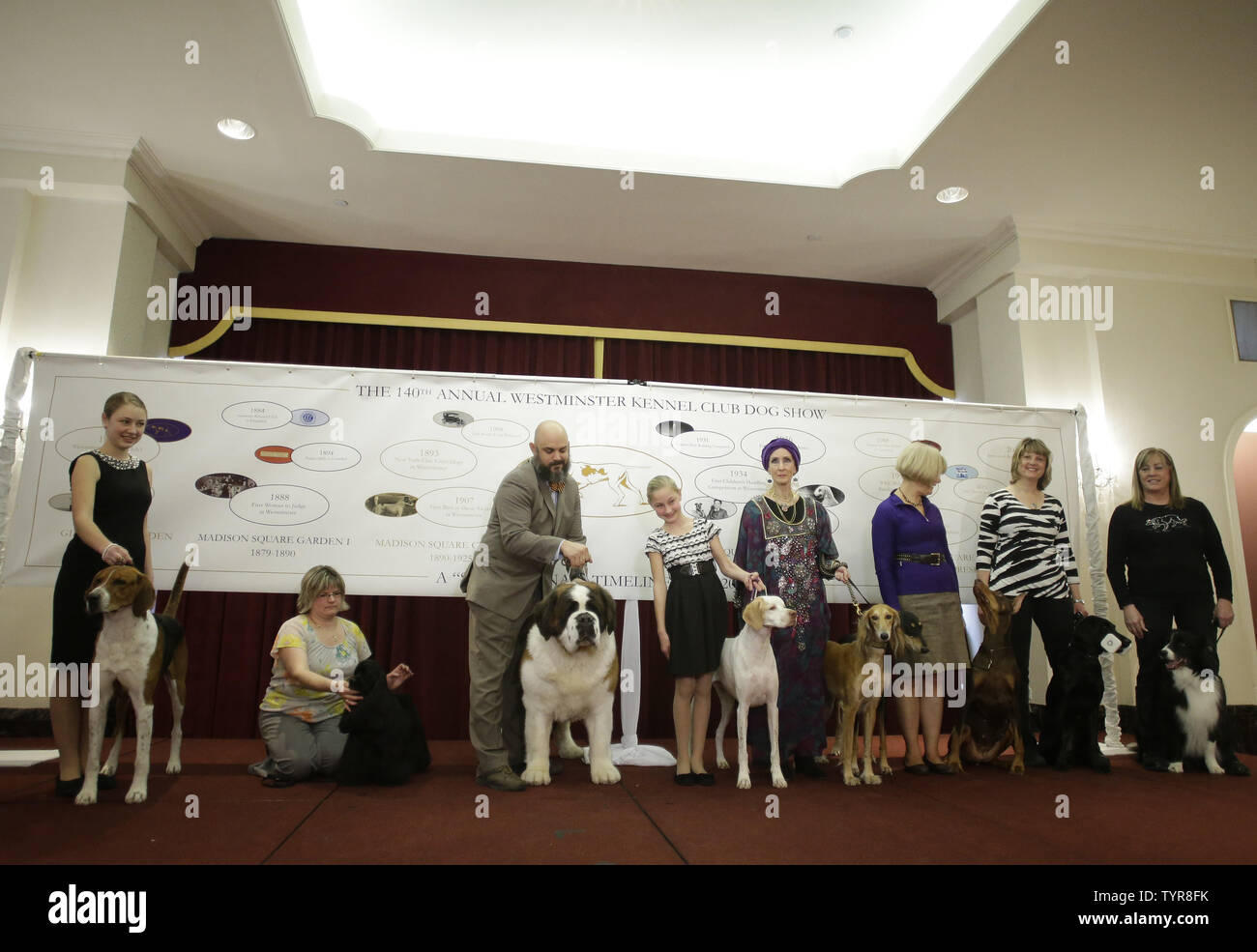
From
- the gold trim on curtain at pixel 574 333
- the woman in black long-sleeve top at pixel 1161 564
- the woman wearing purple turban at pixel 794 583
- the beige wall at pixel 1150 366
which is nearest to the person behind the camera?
the woman wearing purple turban at pixel 794 583

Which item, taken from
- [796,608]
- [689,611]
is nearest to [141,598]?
[689,611]

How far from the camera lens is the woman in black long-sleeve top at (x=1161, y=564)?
3.95m

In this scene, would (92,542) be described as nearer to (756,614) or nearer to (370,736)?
(370,736)

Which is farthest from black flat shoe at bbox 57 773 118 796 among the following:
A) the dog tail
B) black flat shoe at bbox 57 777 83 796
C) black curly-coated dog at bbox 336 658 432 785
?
black curly-coated dog at bbox 336 658 432 785

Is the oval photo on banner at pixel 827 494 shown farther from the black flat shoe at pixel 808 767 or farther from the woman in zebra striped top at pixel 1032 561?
the black flat shoe at pixel 808 767

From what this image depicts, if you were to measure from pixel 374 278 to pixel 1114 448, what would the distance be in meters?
5.70

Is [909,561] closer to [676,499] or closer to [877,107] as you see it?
[676,499]

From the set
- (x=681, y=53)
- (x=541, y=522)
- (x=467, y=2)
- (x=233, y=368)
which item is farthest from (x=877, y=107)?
(x=233, y=368)

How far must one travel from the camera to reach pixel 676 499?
3.55m

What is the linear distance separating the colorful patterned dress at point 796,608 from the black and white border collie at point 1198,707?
177cm

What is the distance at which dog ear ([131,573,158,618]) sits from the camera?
2.86 meters

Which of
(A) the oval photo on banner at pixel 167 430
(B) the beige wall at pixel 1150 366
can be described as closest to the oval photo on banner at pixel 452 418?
(A) the oval photo on banner at pixel 167 430

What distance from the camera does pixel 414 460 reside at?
13.9ft
